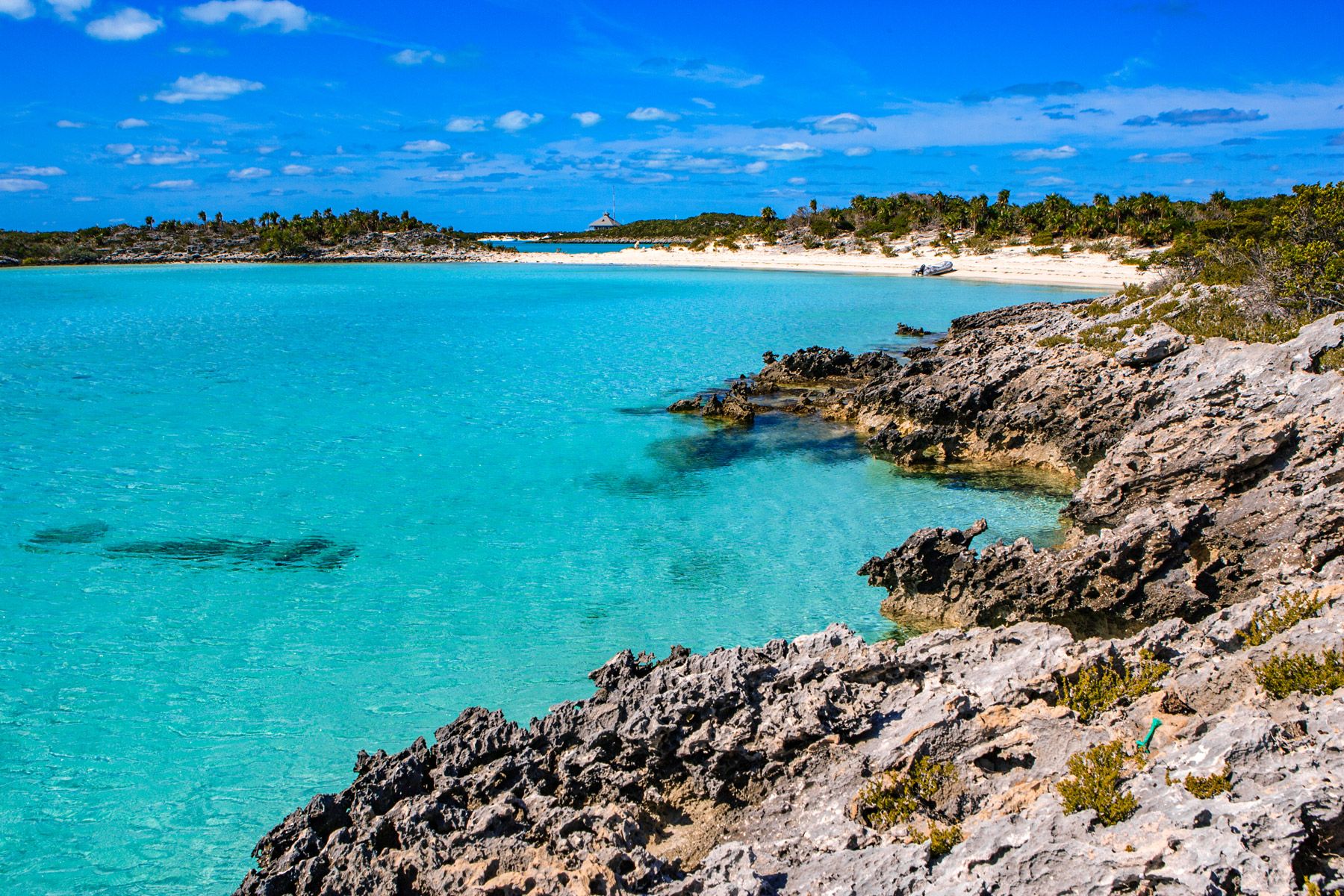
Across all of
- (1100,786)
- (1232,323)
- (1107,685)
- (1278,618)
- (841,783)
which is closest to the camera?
(1100,786)

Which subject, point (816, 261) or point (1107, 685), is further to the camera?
point (816, 261)

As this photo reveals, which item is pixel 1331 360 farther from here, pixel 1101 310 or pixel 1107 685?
pixel 1101 310

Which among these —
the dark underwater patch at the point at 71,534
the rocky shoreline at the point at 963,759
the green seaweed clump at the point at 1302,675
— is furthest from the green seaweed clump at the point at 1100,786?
the dark underwater patch at the point at 71,534

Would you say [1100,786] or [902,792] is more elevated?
[1100,786]

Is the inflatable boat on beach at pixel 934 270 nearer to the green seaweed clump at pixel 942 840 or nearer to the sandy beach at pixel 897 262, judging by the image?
the sandy beach at pixel 897 262

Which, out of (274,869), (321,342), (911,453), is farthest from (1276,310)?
(321,342)

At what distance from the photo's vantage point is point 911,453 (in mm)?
17984

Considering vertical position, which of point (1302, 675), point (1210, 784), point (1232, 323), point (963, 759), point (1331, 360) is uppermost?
point (1232, 323)

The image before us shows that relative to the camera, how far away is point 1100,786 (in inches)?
192

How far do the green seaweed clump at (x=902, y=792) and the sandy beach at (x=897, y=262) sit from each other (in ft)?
142

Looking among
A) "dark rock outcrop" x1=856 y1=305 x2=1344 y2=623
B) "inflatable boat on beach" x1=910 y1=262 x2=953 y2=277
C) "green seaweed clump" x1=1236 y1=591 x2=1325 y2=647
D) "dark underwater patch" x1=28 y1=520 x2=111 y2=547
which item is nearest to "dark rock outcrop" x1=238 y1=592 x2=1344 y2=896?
"green seaweed clump" x1=1236 y1=591 x2=1325 y2=647

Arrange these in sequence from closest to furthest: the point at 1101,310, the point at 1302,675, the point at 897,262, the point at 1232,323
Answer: the point at 1302,675, the point at 1232,323, the point at 1101,310, the point at 897,262

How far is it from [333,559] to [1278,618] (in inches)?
466

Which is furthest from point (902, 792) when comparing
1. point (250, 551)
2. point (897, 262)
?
point (897, 262)
